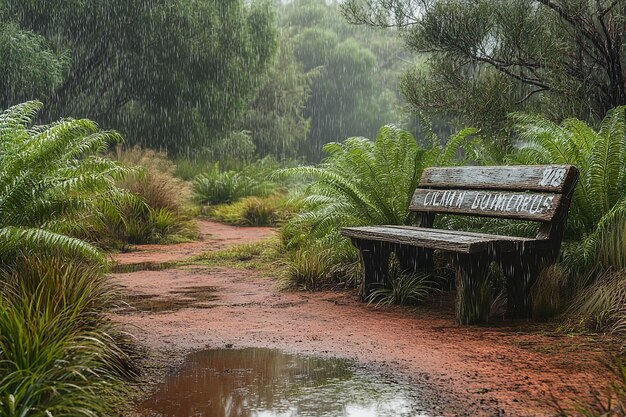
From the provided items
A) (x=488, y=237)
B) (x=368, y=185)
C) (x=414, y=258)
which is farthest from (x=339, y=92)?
(x=488, y=237)

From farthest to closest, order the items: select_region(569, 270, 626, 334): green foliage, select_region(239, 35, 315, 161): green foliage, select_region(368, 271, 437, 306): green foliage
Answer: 1. select_region(239, 35, 315, 161): green foliage
2. select_region(368, 271, 437, 306): green foliage
3. select_region(569, 270, 626, 334): green foliage

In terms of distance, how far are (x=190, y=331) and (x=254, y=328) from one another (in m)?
0.51

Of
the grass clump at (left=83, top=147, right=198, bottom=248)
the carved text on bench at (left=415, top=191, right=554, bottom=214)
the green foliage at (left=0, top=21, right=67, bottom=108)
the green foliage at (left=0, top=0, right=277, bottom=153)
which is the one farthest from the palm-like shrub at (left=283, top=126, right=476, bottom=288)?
the green foliage at (left=0, top=0, right=277, bottom=153)

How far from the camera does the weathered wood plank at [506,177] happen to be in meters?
5.56

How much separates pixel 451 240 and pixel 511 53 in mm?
5528

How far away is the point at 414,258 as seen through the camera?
6789 millimetres

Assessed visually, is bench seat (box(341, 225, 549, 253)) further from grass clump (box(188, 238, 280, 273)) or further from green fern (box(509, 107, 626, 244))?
grass clump (box(188, 238, 280, 273))

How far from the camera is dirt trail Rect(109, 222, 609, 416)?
3770mm

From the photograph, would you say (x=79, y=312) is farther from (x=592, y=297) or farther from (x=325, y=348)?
(x=592, y=297)

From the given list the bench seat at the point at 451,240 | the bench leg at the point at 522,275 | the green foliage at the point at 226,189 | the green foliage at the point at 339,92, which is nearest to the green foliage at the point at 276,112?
the green foliage at the point at 339,92

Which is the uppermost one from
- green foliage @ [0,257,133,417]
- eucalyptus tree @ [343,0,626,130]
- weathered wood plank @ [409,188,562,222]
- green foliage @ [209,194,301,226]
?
eucalyptus tree @ [343,0,626,130]

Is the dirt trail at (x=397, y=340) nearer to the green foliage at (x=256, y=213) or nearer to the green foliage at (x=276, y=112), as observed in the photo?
the green foliage at (x=256, y=213)

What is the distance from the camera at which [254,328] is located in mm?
5547

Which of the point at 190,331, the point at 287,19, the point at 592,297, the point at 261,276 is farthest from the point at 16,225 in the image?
the point at 287,19
